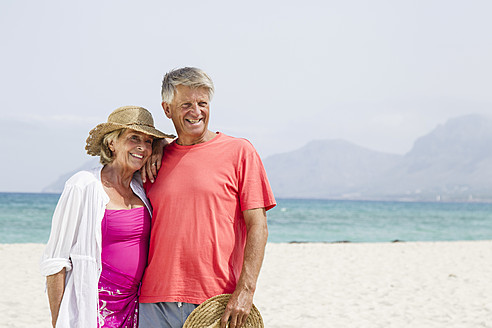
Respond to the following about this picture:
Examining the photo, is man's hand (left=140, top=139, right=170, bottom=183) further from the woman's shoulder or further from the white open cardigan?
the white open cardigan

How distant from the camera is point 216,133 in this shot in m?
2.89

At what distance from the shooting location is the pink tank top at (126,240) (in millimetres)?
2646

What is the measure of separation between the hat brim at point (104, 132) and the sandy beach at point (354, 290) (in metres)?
3.75

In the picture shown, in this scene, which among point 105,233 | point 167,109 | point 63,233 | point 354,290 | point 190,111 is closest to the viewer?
point 63,233

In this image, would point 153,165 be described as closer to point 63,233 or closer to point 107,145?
point 107,145

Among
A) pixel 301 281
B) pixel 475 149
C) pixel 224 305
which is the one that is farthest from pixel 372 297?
pixel 475 149

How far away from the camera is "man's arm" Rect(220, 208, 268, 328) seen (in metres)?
2.55

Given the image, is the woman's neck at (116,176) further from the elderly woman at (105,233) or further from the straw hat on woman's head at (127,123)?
the straw hat on woman's head at (127,123)

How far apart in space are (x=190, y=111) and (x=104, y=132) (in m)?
0.49

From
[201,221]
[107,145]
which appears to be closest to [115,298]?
[201,221]

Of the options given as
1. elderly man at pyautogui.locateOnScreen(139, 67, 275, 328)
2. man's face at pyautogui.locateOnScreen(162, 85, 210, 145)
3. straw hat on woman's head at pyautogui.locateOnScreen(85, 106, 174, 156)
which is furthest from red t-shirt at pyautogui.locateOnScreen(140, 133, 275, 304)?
straw hat on woman's head at pyautogui.locateOnScreen(85, 106, 174, 156)

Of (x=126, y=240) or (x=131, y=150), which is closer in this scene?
(x=126, y=240)

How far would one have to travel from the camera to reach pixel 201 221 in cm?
264

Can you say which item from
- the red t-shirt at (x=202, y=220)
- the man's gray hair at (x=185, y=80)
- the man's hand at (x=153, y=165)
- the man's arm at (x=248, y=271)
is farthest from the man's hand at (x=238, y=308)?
the man's gray hair at (x=185, y=80)
